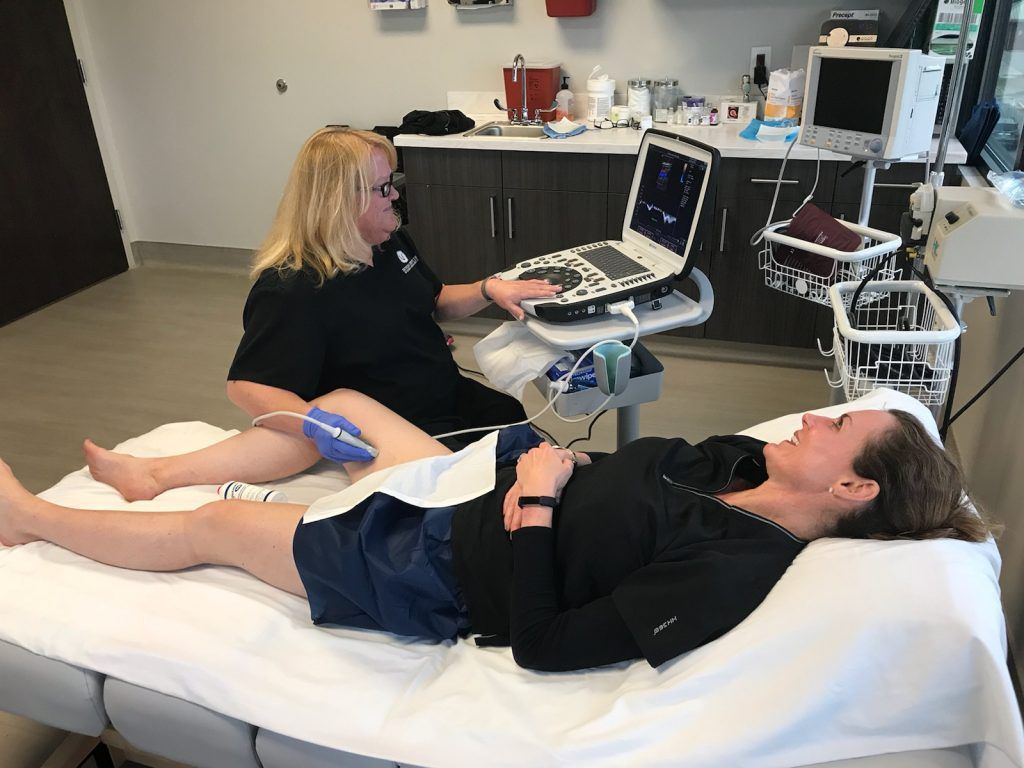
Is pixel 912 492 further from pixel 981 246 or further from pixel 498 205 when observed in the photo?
pixel 498 205

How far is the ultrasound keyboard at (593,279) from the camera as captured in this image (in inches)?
67.6

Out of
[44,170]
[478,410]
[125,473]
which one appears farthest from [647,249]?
[44,170]

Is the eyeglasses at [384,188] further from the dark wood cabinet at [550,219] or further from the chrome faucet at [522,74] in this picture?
the chrome faucet at [522,74]

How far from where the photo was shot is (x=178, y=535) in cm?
155

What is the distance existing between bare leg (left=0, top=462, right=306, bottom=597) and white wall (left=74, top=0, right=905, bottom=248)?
9.16 feet

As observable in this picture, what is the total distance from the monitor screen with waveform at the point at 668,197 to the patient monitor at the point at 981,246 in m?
0.47

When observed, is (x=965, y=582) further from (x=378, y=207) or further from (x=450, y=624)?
(x=378, y=207)

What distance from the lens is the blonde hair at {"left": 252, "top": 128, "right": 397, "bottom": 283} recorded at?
1785 millimetres

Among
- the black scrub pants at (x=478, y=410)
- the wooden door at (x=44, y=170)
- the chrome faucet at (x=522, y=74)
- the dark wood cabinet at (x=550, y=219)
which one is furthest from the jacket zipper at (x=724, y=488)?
the wooden door at (x=44, y=170)

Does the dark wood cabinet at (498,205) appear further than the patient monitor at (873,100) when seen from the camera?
Yes

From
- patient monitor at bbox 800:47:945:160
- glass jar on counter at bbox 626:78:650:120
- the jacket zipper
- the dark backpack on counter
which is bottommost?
the jacket zipper

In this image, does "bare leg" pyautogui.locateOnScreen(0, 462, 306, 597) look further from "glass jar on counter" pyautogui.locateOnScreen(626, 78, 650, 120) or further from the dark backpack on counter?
"glass jar on counter" pyautogui.locateOnScreen(626, 78, 650, 120)

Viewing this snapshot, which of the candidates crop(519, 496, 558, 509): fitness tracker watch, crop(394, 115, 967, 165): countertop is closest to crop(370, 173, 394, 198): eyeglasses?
crop(519, 496, 558, 509): fitness tracker watch

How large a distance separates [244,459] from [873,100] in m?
1.65
